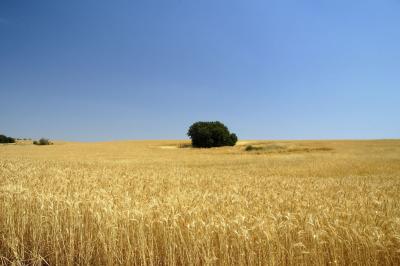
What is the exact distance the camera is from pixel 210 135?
6238cm

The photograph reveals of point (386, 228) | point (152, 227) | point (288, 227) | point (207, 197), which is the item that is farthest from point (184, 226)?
point (386, 228)

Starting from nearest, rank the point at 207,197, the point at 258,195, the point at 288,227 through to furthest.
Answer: the point at 288,227 < the point at 207,197 < the point at 258,195

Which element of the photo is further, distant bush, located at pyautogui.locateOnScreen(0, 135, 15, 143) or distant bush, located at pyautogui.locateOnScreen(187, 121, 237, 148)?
distant bush, located at pyautogui.locateOnScreen(0, 135, 15, 143)

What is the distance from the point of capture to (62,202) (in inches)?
230

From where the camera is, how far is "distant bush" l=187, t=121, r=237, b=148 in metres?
62.4

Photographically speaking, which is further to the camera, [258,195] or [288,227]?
[258,195]

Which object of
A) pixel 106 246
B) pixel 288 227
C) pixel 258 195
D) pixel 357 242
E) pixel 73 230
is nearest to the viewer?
pixel 357 242

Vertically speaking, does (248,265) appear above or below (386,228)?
below

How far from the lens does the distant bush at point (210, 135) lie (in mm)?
62406

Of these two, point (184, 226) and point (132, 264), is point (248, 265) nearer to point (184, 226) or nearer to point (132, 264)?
point (184, 226)

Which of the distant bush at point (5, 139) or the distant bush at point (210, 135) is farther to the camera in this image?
the distant bush at point (5, 139)

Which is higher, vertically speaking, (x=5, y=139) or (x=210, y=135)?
(x=210, y=135)

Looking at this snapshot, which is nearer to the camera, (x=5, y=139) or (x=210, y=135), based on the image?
(x=210, y=135)

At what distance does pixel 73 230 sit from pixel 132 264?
120 centimetres
